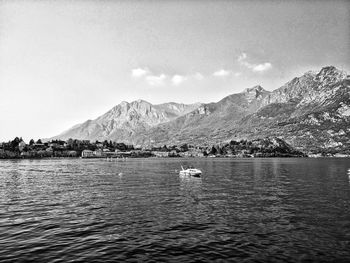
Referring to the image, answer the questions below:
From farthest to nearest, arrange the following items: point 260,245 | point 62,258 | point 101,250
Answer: point 260,245
point 101,250
point 62,258

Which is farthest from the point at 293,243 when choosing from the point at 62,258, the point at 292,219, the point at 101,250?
the point at 62,258

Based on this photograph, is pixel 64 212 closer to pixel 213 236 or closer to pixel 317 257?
pixel 213 236

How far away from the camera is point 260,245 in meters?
27.4

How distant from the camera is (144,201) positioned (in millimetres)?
52688

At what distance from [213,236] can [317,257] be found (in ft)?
34.9

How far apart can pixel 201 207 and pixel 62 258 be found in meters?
28.0

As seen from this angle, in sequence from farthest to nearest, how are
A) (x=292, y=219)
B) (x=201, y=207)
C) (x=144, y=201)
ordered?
(x=144, y=201)
(x=201, y=207)
(x=292, y=219)

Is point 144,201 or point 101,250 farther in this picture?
point 144,201

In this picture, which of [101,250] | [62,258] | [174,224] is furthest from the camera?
[174,224]

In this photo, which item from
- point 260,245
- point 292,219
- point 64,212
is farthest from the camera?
point 64,212

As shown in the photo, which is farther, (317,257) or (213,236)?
(213,236)

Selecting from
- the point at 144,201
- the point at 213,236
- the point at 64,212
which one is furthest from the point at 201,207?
the point at 64,212

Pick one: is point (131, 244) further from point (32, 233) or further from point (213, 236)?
point (32, 233)

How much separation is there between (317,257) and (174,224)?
17.4 metres
